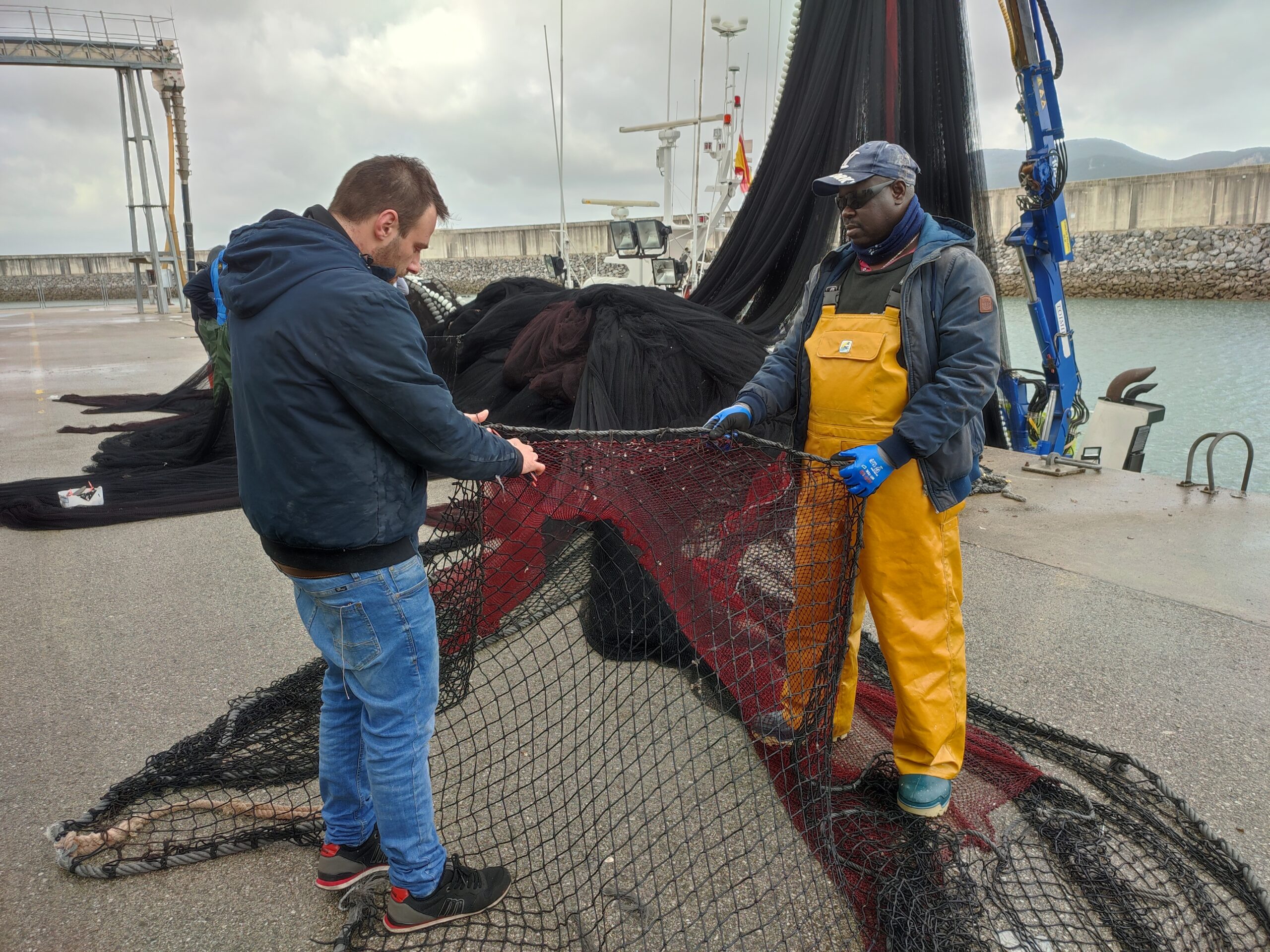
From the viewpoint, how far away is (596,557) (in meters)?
3.09

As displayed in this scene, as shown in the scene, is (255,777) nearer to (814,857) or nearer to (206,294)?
(814,857)

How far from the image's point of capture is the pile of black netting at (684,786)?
5.97 ft

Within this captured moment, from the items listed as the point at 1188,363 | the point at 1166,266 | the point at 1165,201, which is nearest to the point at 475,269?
the point at 1165,201

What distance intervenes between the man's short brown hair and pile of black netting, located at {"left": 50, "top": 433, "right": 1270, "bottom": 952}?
Answer: 0.74m

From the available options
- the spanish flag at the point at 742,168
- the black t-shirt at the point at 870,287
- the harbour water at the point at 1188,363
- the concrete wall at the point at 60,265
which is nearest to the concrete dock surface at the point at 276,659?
the black t-shirt at the point at 870,287

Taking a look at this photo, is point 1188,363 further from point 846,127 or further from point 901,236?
point 901,236

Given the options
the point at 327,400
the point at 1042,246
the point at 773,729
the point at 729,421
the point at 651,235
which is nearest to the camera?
the point at 327,400

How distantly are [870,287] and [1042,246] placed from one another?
4353 mm

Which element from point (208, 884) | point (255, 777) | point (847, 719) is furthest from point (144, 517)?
point (847, 719)

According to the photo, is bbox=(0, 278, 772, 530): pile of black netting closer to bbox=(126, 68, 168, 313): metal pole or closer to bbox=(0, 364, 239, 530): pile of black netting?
bbox=(0, 364, 239, 530): pile of black netting

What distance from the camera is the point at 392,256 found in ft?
5.52

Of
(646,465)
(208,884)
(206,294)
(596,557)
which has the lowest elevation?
(208,884)

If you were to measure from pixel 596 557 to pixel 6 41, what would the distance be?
75.7 ft

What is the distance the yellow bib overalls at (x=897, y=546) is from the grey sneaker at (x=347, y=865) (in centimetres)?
141
